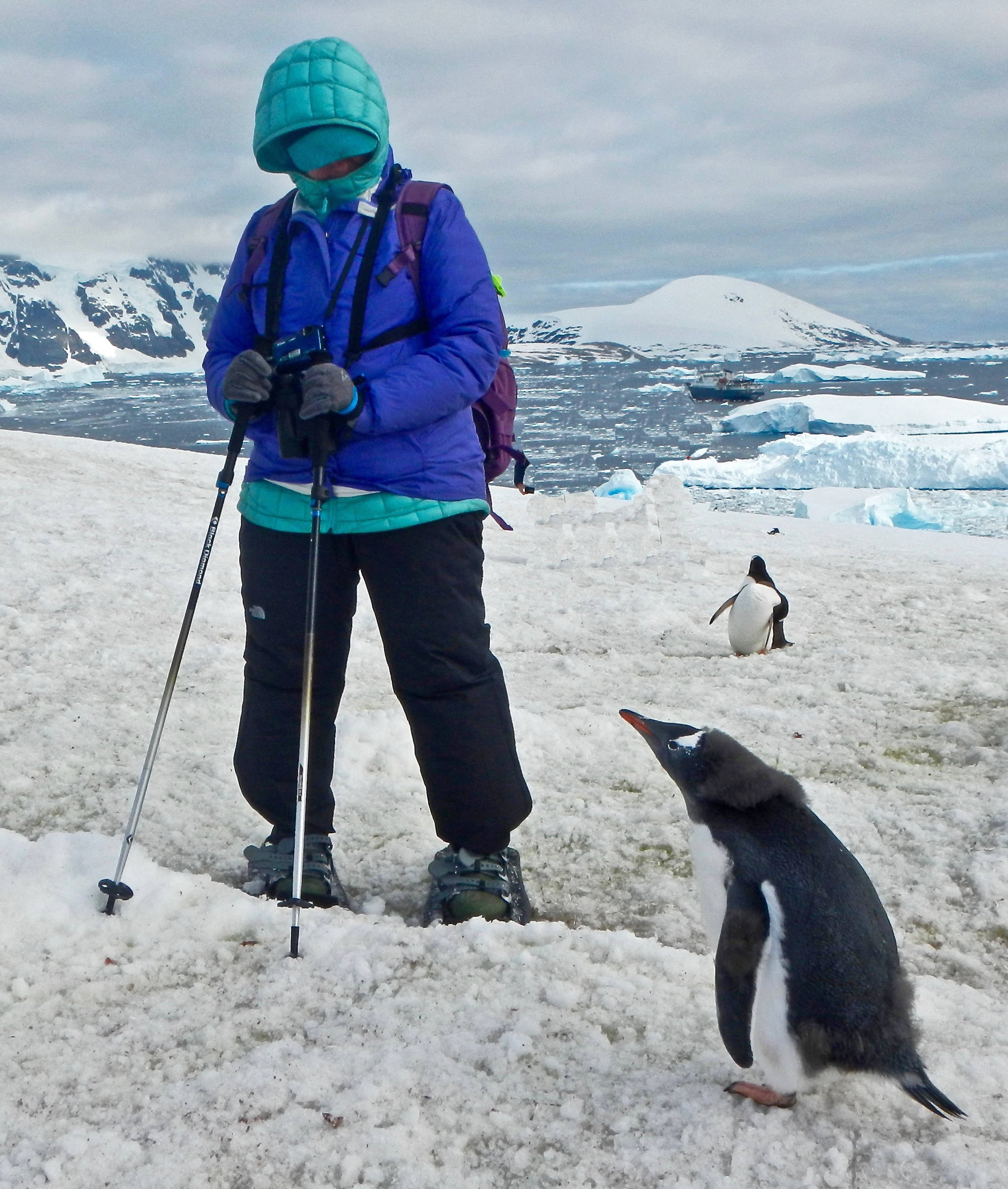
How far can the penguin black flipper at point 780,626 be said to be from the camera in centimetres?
502

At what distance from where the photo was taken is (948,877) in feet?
8.19

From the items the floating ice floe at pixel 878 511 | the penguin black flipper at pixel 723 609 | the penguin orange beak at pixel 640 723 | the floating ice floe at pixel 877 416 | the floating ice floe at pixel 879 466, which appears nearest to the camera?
the penguin orange beak at pixel 640 723

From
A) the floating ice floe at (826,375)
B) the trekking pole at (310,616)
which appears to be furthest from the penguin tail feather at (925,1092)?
the floating ice floe at (826,375)

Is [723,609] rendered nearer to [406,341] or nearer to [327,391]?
[406,341]

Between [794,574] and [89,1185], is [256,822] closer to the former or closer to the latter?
[89,1185]

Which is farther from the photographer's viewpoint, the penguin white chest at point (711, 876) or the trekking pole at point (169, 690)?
the trekking pole at point (169, 690)

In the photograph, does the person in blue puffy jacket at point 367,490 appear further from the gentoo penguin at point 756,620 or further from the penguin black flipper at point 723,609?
the penguin black flipper at point 723,609

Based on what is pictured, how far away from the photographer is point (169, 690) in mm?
2279

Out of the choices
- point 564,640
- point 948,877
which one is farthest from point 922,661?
point 948,877

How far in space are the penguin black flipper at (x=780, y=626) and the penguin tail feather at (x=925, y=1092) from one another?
3419mm

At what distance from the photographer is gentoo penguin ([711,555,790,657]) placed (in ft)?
16.5

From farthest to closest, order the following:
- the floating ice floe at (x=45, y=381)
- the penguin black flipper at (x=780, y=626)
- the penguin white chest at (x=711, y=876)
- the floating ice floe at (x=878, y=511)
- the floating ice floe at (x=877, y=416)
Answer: the floating ice floe at (x=45, y=381) < the floating ice floe at (x=877, y=416) < the floating ice floe at (x=878, y=511) < the penguin black flipper at (x=780, y=626) < the penguin white chest at (x=711, y=876)

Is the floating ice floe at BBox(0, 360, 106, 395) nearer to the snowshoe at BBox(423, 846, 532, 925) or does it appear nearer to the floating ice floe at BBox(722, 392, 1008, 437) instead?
the floating ice floe at BBox(722, 392, 1008, 437)

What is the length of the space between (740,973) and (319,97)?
74.5 inches
